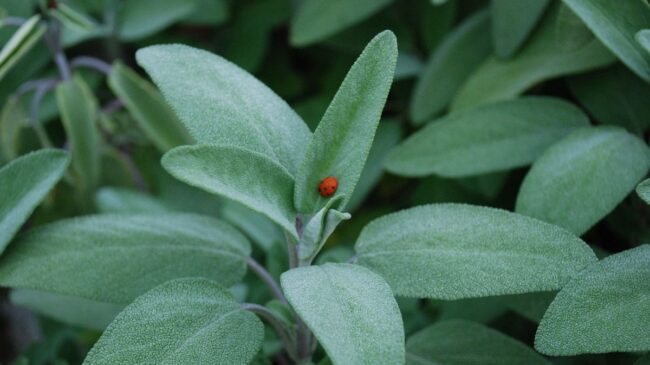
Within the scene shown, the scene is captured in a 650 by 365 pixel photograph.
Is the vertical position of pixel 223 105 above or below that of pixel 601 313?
above

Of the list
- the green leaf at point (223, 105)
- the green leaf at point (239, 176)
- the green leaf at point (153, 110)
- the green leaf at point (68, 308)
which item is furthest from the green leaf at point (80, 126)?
the green leaf at point (239, 176)

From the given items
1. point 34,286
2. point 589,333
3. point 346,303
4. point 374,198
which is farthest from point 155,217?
point 374,198

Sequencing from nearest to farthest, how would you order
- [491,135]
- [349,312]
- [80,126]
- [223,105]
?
[349,312] < [223,105] < [491,135] < [80,126]

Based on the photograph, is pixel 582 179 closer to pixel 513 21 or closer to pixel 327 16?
pixel 513 21

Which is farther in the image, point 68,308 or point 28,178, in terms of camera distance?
point 68,308

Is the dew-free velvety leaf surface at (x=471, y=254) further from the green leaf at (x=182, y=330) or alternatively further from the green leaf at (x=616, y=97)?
the green leaf at (x=616, y=97)

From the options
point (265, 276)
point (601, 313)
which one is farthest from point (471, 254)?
point (265, 276)

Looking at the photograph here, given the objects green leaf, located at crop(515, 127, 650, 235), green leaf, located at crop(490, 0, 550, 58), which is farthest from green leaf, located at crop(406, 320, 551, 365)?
green leaf, located at crop(490, 0, 550, 58)
